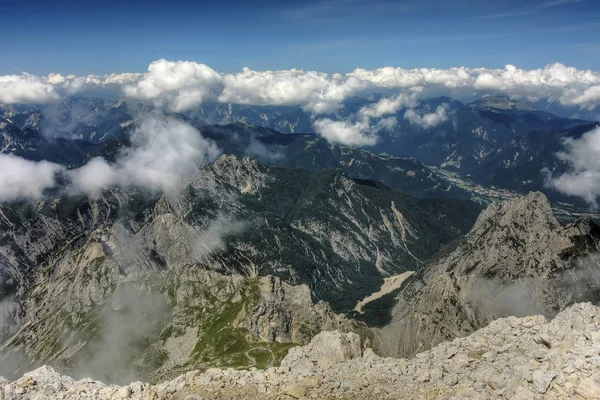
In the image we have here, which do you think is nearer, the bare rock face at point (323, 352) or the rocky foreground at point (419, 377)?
the rocky foreground at point (419, 377)

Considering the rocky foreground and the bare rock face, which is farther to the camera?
the bare rock face

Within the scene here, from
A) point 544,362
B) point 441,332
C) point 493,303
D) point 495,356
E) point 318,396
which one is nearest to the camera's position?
point 544,362

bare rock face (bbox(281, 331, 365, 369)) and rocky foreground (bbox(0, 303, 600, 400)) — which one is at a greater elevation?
rocky foreground (bbox(0, 303, 600, 400))

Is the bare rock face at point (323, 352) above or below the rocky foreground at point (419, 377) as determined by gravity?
below

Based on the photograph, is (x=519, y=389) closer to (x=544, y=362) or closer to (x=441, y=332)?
(x=544, y=362)

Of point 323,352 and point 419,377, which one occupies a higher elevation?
point 419,377

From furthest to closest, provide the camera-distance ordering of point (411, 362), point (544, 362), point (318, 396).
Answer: point (411, 362)
point (318, 396)
point (544, 362)

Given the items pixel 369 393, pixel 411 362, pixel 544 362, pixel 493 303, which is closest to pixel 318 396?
pixel 369 393

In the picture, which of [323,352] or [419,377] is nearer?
[419,377]
